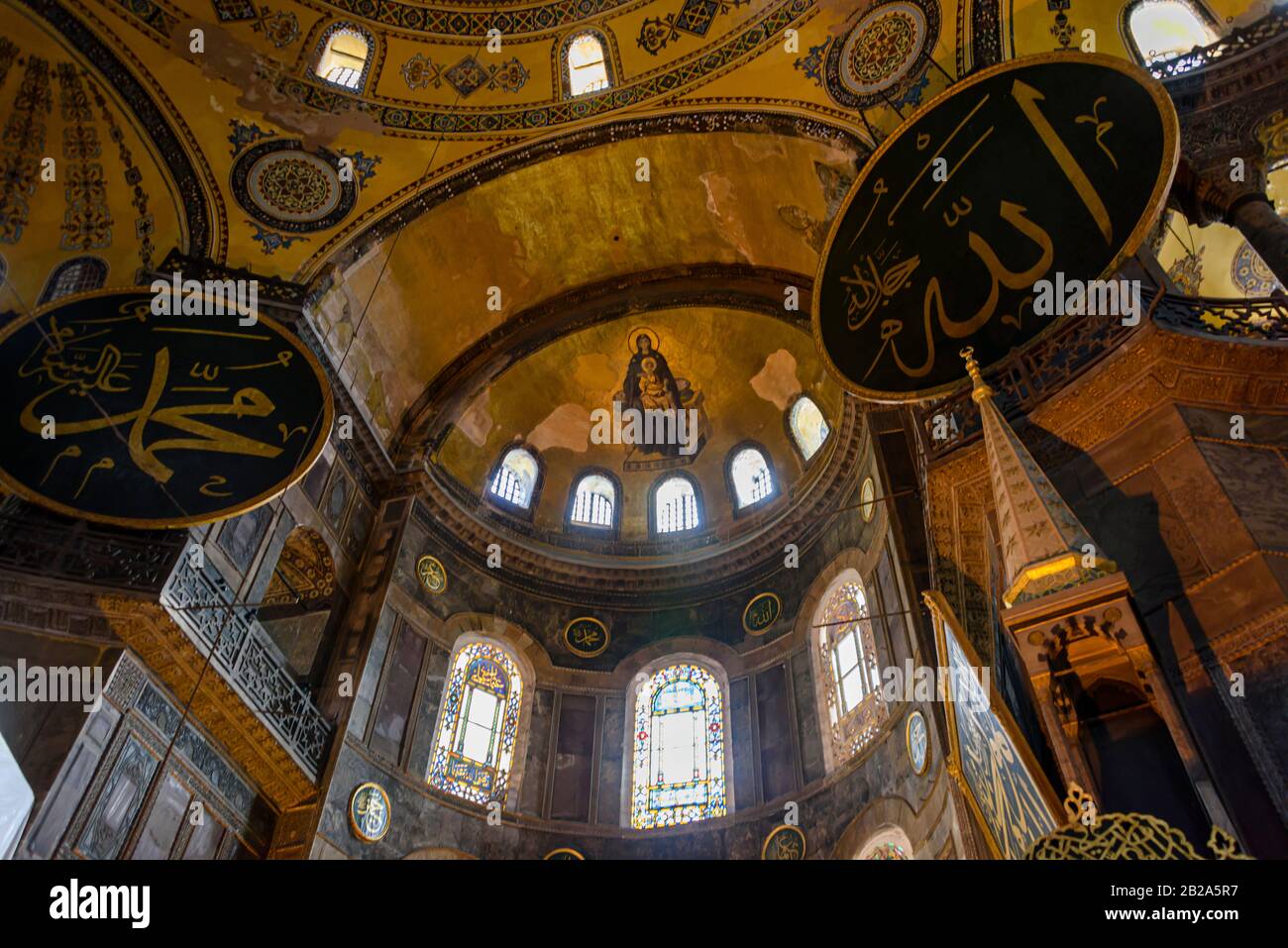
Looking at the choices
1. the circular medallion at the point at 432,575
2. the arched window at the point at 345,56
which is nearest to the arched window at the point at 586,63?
the arched window at the point at 345,56

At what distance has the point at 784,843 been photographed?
31.8ft

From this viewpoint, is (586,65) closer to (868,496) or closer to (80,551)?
(868,496)

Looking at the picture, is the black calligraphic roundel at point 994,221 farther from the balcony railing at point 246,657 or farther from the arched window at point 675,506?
the balcony railing at point 246,657

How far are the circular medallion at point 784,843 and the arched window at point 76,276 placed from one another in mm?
9739

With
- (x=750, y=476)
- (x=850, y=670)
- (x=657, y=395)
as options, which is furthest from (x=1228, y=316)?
(x=657, y=395)

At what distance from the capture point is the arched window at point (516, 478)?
13.6 meters

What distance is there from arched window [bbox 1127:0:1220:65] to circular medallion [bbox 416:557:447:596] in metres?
9.45

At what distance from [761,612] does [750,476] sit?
7.85 feet

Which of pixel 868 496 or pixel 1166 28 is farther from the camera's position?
pixel 868 496

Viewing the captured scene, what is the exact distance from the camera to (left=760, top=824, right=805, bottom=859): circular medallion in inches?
375

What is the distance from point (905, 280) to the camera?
8.16 m

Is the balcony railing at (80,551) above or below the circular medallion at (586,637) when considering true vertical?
below

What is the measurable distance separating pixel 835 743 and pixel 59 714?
7.11 meters
